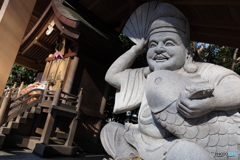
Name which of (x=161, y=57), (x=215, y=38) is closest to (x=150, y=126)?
(x=161, y=57)

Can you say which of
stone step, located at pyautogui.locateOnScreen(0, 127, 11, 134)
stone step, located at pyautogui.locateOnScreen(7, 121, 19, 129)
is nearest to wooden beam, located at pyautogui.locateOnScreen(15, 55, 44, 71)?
stone step, located at pyautogui.locateOnScreen(7, 121, 19, 129)

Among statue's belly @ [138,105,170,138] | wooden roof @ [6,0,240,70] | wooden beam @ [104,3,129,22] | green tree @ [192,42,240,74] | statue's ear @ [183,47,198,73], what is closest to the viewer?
statue's belly @ [138,105,170,138]

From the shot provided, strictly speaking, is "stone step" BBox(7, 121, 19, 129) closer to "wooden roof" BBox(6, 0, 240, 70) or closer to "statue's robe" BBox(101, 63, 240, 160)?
"wooden roof" BBox(6, 0, 240, 70)

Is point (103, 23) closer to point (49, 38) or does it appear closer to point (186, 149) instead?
point (49, 38)

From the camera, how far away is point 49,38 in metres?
7.59

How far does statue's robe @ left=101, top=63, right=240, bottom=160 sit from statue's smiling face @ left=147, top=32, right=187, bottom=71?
152 millimetres

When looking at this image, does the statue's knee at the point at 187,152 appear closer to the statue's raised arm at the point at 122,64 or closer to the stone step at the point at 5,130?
the statue's raised arm at the point at 122,64

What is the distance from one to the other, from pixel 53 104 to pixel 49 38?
3.76m

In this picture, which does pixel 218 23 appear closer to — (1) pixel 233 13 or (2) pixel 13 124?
(1) pixel 233 13

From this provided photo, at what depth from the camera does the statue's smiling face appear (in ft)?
7.07

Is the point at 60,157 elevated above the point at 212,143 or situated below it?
below

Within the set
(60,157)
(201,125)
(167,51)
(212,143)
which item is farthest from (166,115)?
(60,157)

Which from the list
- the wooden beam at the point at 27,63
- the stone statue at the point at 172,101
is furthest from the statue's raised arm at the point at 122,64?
the wooden beam at the point at 27,63

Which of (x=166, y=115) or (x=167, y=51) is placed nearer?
(x=166, y=115)
